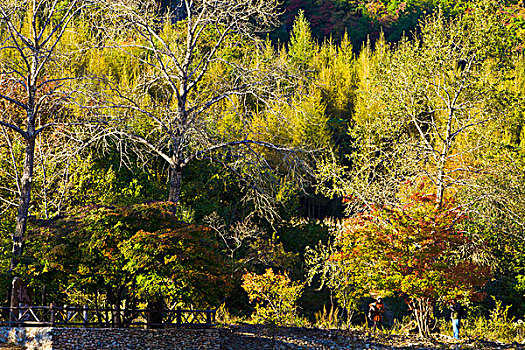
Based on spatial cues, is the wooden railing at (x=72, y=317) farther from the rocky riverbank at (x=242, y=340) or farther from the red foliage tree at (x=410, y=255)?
the red foliage tree at (x=410, y=255)

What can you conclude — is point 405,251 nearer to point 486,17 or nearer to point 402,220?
point 402,220

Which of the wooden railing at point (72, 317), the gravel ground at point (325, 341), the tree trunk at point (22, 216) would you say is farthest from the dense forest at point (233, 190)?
the gravel ground at point (325, 341)

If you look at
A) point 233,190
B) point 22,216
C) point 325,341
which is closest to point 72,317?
point 22,216

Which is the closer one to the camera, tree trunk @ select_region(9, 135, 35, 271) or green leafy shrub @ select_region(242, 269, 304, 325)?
tree trunk @ select_region(9, 135, 35, 271)

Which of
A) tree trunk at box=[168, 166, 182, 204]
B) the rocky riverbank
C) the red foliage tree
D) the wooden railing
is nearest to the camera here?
the wooden railing

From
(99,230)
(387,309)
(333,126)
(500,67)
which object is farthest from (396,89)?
(333,126)

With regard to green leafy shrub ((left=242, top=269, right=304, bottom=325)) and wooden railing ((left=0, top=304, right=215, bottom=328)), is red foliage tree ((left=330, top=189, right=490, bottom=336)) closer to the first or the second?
green leafy shrub ((left=242, top=269, right=304, bottom=325))

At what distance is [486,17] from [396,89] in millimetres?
3266

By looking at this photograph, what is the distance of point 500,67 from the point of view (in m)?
17.3

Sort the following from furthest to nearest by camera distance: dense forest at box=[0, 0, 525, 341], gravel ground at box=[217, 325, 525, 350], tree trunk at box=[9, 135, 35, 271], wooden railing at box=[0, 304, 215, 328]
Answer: gravel ground at box=[217, 325, 525, 350]
dense forest at box=[0, 0, 525, 341]
tree trunk at box=[9, 135, 35, 271]
wooden railing at box=[0, 304, 215, 328]

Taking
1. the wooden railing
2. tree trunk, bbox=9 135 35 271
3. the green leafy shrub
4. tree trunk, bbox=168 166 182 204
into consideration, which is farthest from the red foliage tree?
tree trunk, bbox=9 135 35 271

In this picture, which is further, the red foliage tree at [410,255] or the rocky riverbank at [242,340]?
the red foliage tree at [410,255]

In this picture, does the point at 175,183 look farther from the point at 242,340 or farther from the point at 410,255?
the point at 410,255

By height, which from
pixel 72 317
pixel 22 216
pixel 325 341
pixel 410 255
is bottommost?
pixel 325 341
